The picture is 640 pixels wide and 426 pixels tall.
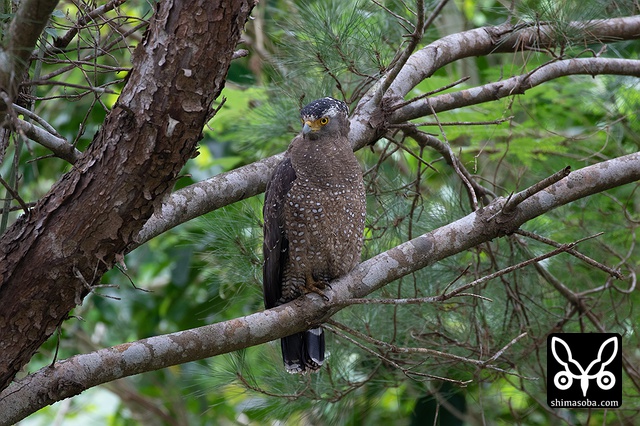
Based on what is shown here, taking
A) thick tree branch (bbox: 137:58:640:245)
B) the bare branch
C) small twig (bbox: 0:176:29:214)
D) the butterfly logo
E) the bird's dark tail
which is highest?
thick tree branch (bbox: 137:58:640:245)

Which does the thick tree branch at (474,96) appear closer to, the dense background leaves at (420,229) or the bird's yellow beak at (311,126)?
the dense background leaves at (420,229)

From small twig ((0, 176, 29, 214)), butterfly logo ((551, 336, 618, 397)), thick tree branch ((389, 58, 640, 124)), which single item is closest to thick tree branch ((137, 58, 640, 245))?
thick tree branch ((389, 58, 640, 124))

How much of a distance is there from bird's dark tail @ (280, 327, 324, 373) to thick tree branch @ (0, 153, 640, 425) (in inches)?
18.2

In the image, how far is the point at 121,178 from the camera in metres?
2.00

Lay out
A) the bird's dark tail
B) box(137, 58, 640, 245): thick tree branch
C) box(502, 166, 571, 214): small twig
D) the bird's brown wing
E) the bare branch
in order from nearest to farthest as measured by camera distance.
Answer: the bare branch, box(502, 166, 571, 214): small twig, box(137, 58, 640, 245): thick tree branch, the bird's brown wing, the bird's dark tail

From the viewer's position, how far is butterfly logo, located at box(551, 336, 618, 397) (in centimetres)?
342

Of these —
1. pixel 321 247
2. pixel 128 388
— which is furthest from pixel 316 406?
pixel 128 388

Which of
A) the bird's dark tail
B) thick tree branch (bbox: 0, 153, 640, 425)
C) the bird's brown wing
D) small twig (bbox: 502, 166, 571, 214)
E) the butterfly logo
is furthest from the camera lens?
the butterfly logo

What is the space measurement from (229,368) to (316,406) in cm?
54

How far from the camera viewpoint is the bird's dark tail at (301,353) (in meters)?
3.18

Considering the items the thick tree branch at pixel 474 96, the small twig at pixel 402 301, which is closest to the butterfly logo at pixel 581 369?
the thick tree branch at pixel 474 96

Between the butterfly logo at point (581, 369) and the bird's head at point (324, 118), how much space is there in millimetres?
1435

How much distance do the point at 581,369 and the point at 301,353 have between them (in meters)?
1.36

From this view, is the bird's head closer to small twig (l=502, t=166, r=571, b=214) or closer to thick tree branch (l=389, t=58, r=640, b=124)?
thick tree branch (l=389, t=58, r=640, b=124)
